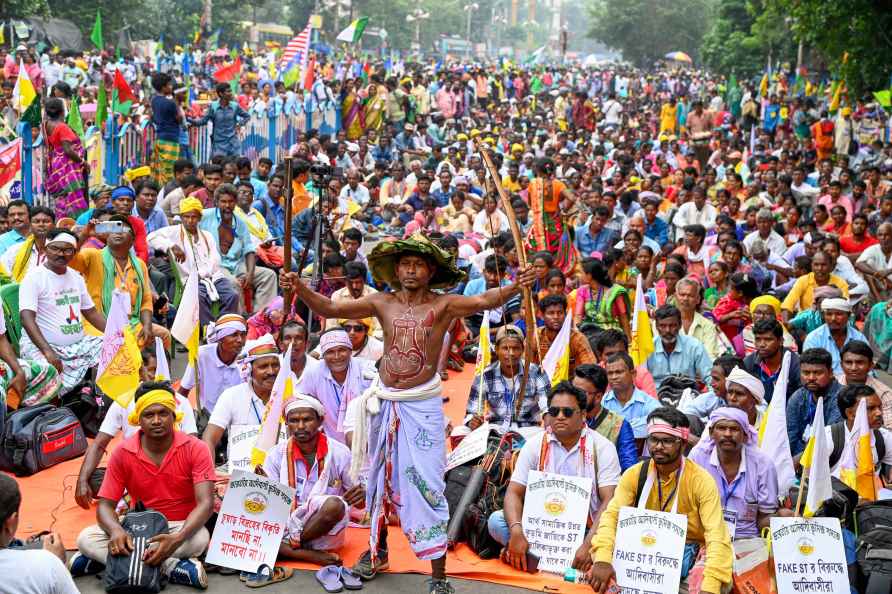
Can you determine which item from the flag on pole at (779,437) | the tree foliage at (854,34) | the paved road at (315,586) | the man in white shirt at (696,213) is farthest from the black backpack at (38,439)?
the tree foliage at (854,34)

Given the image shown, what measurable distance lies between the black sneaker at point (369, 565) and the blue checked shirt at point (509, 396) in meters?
1.57

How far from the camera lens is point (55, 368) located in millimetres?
8695

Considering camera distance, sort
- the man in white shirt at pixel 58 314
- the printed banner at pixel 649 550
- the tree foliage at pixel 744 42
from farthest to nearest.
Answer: the tree foliage at pixel 744 42 < the man in white shirt at pixel 58 314 < the printed banner at pixel 649 550

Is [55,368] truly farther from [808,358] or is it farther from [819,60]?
[819,60]

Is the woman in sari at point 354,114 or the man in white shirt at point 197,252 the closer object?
the man in white shirt at point 197,252

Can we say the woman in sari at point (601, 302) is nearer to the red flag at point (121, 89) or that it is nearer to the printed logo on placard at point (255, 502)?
the printed logo on placard at point (255, 502)

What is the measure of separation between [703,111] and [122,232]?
64.8 ft

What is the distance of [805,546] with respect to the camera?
600cm

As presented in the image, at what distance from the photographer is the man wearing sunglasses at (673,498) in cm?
589

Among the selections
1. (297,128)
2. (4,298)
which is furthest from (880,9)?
(4,298)

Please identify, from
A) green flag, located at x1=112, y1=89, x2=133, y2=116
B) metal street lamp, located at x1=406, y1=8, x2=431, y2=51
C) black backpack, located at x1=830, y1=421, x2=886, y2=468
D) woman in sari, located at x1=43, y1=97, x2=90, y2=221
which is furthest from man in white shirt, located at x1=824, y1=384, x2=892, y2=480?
metal street lamp, located at x1=406, y1=8, x2=431, y2=51

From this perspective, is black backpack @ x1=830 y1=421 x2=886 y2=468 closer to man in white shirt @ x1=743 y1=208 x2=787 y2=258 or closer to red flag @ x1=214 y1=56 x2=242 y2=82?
man in white shirt @ x1=743 y1=208 x2=787 y2=258

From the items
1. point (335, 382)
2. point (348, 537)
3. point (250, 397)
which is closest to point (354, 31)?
point (335, 382)

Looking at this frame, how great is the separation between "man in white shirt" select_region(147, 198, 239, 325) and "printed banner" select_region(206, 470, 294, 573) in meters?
4.75
